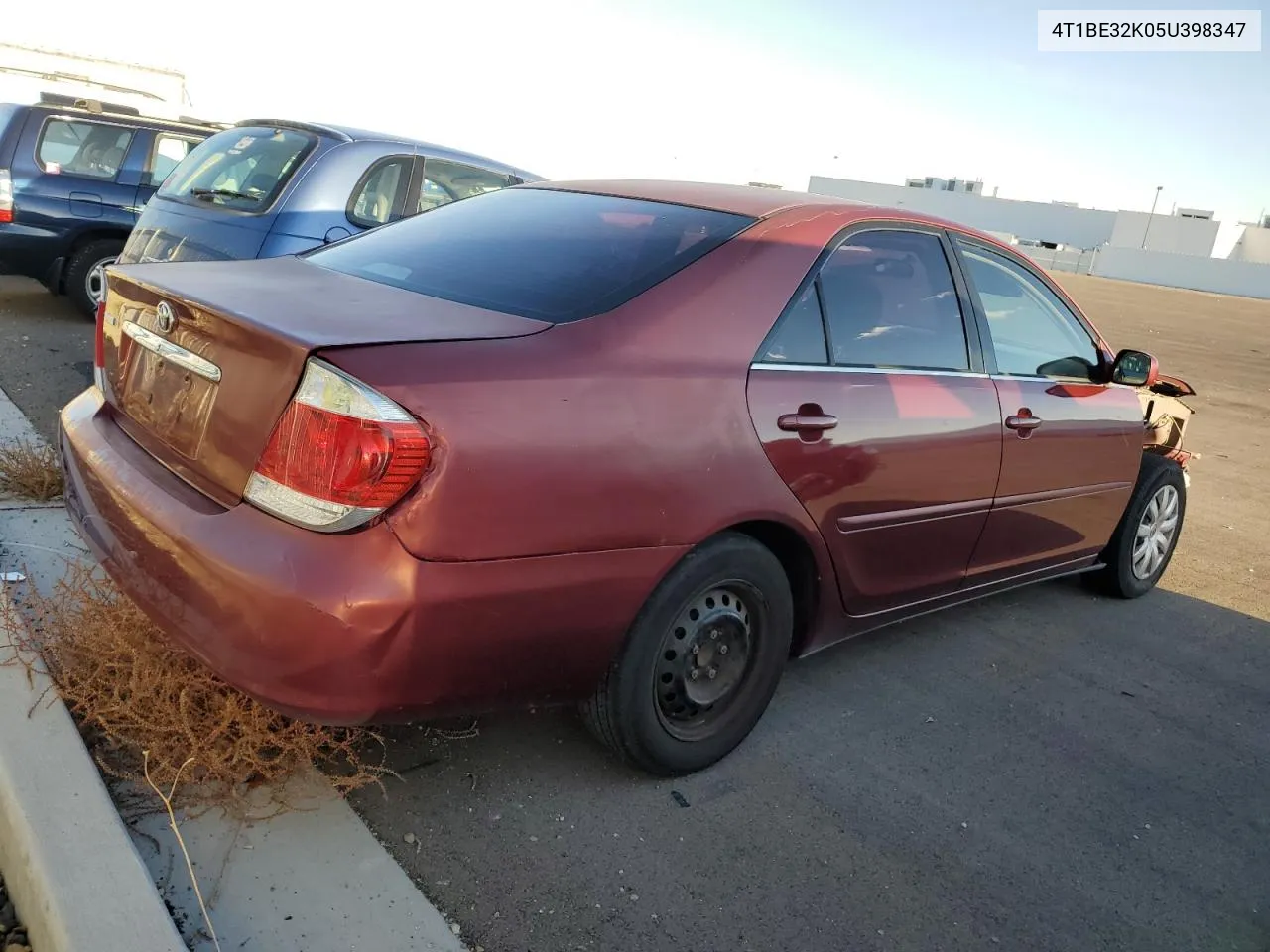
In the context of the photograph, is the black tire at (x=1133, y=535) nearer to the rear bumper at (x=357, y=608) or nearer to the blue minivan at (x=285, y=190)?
the rear bumper at (x=357, y=608)

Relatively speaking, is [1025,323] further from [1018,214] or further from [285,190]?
[1018,214]

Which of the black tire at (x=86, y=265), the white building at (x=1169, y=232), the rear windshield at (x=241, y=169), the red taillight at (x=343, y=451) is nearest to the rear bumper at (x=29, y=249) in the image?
the black tire at (x=86, y=265)

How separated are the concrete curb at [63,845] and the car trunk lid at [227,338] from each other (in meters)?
0.72

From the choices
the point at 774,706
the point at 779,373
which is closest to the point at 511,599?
the point at 779,373

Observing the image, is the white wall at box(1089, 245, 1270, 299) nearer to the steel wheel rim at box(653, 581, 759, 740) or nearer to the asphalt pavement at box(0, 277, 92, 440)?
the asphalt pavement at box(0, 277, 92, 440)

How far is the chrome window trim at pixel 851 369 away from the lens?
2.85 m

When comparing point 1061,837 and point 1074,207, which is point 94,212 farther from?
point 1074,207

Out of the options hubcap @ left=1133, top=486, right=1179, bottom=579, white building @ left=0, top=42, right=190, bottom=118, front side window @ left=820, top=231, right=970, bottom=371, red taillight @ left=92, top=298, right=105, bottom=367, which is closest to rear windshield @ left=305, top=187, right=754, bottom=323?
front side window @ left=820, top=231, right=970, bottom=371

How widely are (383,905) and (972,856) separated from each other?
1.55 m

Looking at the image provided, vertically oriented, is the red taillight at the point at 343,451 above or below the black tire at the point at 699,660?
above

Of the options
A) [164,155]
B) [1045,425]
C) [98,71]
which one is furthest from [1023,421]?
[98,71]

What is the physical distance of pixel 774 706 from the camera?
3467 millimetres

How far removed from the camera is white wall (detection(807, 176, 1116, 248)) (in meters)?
82.0

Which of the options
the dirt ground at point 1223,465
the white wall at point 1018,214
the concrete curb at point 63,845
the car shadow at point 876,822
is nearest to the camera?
the concrete curb at point 63,845
